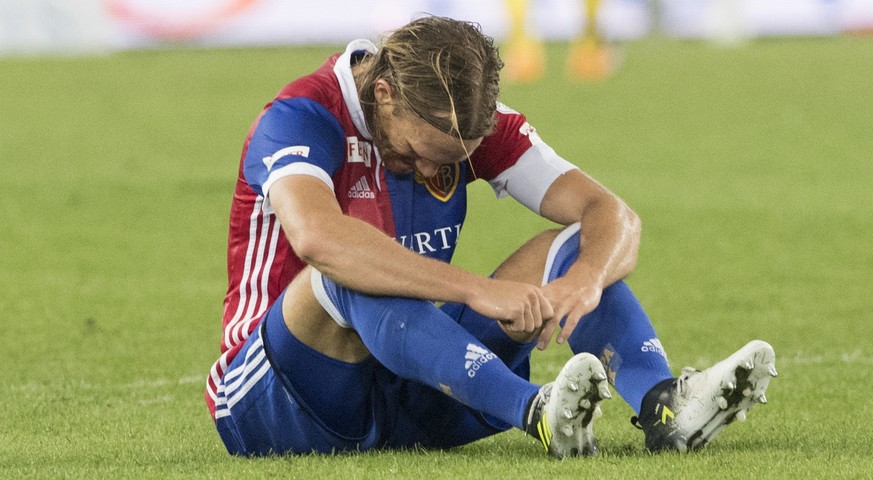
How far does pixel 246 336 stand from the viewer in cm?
384

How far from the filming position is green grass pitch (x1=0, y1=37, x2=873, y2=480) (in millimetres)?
3896

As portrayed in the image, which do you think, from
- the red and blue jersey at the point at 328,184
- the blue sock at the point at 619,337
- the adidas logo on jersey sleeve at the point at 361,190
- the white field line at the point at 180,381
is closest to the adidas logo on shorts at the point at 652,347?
the blue sock at the point at 619,337

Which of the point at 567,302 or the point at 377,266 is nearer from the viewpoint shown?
the point at 377,266

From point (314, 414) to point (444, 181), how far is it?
2.23 ft

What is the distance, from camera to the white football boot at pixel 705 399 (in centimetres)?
333

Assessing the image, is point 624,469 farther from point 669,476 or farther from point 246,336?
point 246,336

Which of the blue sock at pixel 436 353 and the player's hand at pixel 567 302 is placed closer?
the blue sock at pixel 436 353

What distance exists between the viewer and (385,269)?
11.0 ft

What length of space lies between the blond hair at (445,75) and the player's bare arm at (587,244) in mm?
380

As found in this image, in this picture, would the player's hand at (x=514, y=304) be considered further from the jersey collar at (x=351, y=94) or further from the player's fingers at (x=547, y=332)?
the jersey collar at (x=351, y=94)

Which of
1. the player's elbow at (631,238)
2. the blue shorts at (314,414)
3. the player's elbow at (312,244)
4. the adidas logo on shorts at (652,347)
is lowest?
the blue shorts at (314,414)

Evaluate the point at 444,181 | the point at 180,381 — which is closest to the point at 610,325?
the point at 444,181

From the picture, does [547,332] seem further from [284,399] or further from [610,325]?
[284,399]

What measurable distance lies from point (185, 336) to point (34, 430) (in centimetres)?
220
